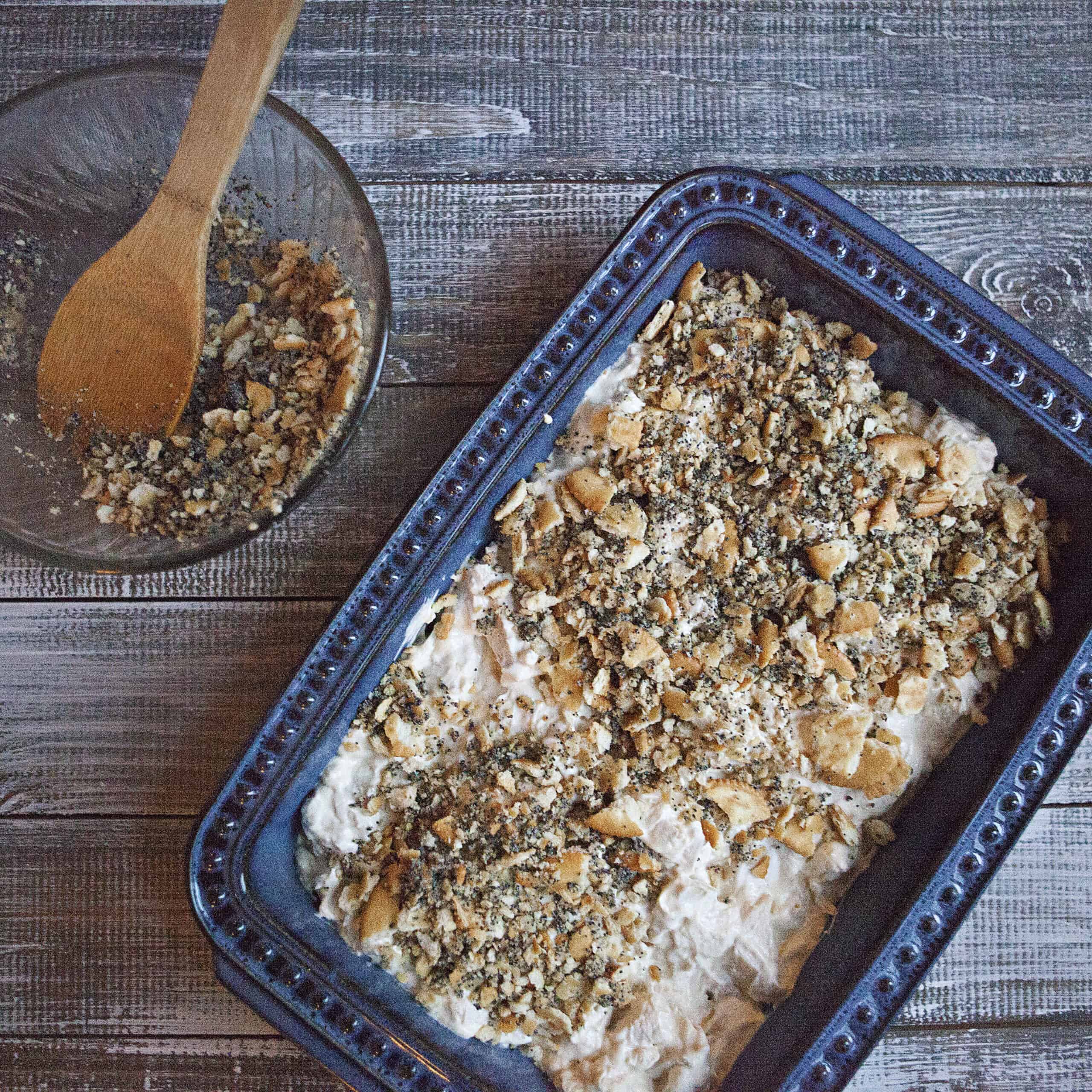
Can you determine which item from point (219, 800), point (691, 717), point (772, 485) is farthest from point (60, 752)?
point (772, 485)

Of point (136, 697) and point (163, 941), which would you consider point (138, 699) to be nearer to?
point (136, 697)

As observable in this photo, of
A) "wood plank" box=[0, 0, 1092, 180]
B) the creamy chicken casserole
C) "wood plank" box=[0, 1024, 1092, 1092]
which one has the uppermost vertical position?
"wood plank" box=[0, 0, 1092, 180]

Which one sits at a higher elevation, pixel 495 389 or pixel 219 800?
pixel 495 389

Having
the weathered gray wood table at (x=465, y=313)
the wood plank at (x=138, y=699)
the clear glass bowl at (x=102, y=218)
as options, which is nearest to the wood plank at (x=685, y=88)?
the weathered gray wood table at (x=465, y=313)

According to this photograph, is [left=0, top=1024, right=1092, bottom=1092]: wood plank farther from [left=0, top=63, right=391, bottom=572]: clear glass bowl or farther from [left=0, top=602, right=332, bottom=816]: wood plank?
[left=0, top=63, right=391, bottom=572]: clear glass bowl

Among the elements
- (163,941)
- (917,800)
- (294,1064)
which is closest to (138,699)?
Result: (163,941)

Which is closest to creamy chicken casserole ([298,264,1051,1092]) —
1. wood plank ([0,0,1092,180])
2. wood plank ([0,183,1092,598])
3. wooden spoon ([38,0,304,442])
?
wood plank ([0,183,1092,598])

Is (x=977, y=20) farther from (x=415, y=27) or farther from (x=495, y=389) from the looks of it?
(x=495, y=389)
